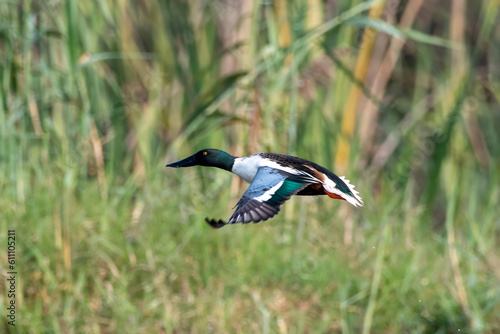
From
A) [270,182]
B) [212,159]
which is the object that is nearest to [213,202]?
[212,159]

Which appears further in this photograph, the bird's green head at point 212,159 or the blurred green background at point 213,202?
the blurred green background at point 213,202

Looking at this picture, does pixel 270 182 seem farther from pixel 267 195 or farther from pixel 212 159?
pixel 212 159

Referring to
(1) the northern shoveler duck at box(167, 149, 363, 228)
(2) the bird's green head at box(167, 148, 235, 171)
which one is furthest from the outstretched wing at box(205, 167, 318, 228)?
(2) the bird's green head at box(167, 148, 235, 171)

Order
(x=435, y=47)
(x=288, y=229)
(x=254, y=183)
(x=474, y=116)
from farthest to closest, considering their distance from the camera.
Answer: (x=435, y=47) < (x=474, y=116) < (x=288, y=229) < (x=254, y=183)

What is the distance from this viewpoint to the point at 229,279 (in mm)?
3213

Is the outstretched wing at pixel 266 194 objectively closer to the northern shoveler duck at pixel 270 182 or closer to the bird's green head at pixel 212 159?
the northern shoveler duck at pixel 270 182

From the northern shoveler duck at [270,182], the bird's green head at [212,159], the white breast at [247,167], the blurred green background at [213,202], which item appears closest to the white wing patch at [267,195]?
the northern shoveler duck at [270,182]

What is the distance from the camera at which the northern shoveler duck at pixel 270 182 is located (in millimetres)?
1552

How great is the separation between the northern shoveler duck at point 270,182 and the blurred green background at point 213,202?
3.08 ft

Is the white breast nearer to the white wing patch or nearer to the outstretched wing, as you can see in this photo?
the outstretched wing

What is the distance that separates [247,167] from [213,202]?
5.23ft

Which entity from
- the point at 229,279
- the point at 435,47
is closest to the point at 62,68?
the point at 229,279

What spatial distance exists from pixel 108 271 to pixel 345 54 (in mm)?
1401

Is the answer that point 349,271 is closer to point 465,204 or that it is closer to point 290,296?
point 290,296
